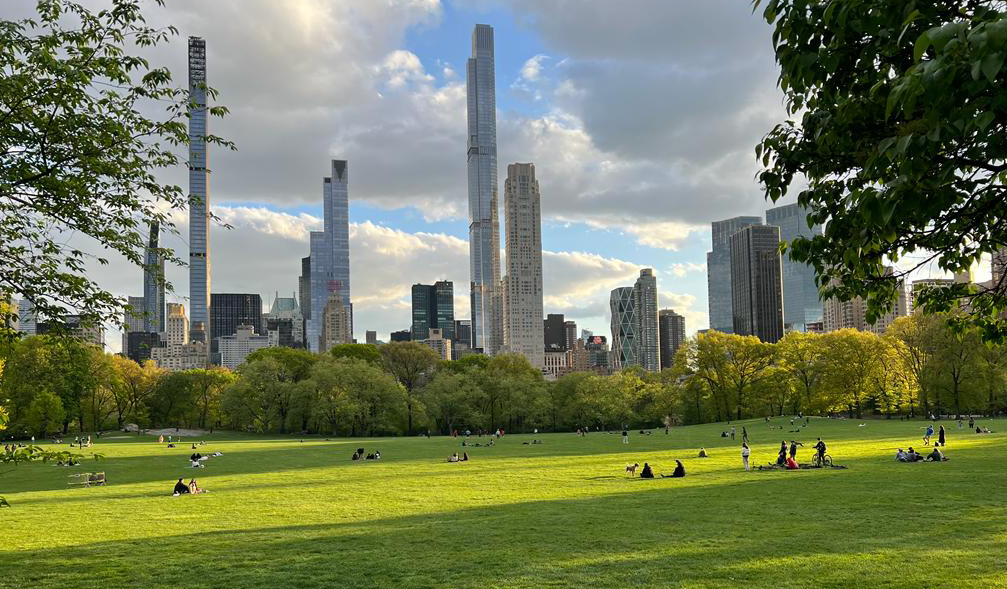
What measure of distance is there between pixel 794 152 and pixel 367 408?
8727 cm

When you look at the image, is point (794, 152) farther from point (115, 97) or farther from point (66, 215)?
point (66, 215)

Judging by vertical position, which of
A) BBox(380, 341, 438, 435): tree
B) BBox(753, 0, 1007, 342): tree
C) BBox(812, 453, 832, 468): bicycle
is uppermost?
BBox(753, 0, 1007, 342): tree

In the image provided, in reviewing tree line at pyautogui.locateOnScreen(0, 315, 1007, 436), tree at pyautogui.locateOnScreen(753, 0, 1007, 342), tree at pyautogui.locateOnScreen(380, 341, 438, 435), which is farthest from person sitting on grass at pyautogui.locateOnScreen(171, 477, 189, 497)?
tree at pyautogui.locateOnScreen(380, 341, 438, 435)

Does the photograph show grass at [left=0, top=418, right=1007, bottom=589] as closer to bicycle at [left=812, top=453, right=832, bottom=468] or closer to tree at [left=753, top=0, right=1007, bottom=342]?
bicycle at [left=812, top=453, right=832, bottom=468]

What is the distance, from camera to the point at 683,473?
1316 inches

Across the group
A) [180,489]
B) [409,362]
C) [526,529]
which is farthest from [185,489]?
[409,362]

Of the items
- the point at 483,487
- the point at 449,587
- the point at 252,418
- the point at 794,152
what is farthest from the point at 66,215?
the point at 252,418

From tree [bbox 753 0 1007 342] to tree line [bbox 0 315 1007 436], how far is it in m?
85.0

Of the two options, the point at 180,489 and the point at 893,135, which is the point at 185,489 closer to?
the point at 180,489

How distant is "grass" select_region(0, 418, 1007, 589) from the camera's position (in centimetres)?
1499

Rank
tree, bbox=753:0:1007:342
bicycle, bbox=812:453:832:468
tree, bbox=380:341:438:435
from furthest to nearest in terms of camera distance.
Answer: tree, bbox=380:341:438:435, bicycle, bbox=812:453:832:468, tree, bbox=753:0:1007:342

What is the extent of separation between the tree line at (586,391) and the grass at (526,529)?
187ft

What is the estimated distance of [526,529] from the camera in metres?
20.2

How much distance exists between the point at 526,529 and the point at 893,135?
15178 millimetres
